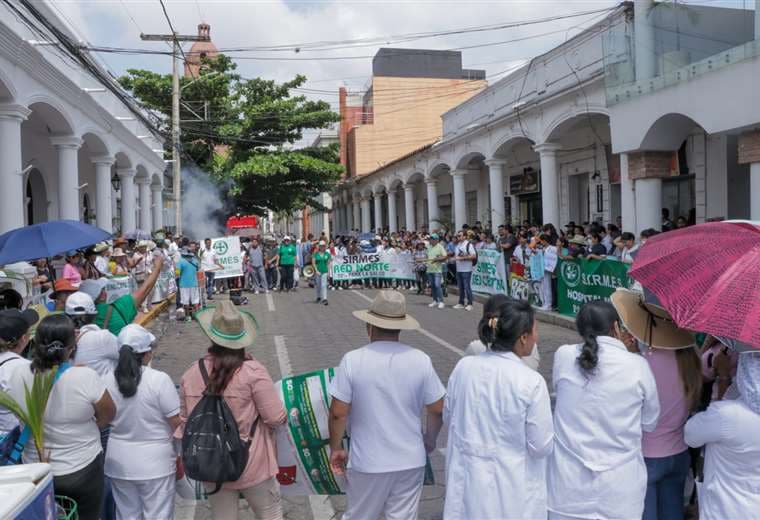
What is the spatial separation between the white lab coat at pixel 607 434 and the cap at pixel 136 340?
7.44ft

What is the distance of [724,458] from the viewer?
112 inches

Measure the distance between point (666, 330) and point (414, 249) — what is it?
16.9m

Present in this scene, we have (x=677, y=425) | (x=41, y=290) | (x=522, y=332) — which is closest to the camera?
(x=522, y=332)

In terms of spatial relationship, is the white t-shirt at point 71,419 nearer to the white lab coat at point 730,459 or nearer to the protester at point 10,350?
the protester at point 10,350

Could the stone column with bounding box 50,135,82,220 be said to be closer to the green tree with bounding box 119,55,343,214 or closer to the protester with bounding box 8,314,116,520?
the protester with bounding box 8,314,116,520

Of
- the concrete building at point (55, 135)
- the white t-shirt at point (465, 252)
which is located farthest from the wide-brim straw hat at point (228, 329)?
the white t-shirt at point (465, 252)

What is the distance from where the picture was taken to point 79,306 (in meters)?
4.68

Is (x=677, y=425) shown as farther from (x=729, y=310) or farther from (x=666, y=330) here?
(x=729, y=310)

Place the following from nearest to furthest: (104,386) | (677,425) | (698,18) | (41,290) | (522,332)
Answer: (522,332), (677,425), (104,386), (41,290), (698,18)

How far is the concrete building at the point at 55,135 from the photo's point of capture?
1154 centimetres

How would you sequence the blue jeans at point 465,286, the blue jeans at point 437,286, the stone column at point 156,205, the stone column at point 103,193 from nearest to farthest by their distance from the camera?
the blue jeans at point 465,286
the blue jeans at point 437,286
the stone column at point 103,193
the stone column at point 156,205

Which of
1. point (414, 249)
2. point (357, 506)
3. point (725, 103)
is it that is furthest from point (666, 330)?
point (414, 249)

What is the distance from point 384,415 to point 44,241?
449 centimetres

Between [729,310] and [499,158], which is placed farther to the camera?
[499,158]
